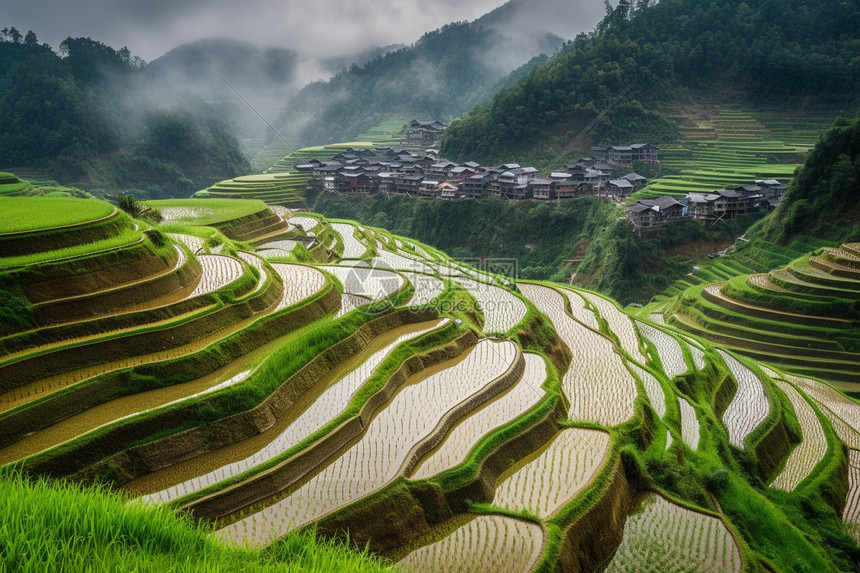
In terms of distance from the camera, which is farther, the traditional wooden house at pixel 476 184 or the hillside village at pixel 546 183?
the traditional wooden house at pixel 476 184

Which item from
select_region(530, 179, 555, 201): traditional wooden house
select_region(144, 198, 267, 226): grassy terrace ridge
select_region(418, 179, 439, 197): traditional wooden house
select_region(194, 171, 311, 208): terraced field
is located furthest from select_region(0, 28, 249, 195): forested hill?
select_region(530, 179, 555, 201): traditional wooden house

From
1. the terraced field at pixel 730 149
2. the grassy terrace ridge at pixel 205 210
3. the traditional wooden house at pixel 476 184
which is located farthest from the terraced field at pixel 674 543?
the traditional wooden house at pixel 476 184

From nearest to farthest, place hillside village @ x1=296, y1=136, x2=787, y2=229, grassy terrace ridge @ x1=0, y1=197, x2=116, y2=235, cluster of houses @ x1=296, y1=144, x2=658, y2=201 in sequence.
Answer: grassy terrace ridge @ x1=0, y1=197, x2=116, y2=235 < hillside village @ x1=296, y1=136, x2=787, y2=229 < cluster of houses @ x1=296, y1=144, x2=658, y2=201

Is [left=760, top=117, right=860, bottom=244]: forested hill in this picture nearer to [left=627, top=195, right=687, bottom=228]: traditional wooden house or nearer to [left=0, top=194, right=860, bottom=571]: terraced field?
[left=627, top=195, right=687, bottom=228]: traditional wooden house

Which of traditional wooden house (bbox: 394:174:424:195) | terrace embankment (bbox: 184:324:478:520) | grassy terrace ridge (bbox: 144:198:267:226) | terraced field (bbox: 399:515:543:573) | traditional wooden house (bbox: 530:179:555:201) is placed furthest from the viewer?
traditional wooden house (bbox: 394:174:424:195)

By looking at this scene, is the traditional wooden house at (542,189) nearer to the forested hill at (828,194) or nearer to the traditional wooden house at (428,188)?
the traditional wooden house at (428,188)

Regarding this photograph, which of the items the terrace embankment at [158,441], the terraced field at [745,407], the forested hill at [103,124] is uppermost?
the forested hill at [103,124]

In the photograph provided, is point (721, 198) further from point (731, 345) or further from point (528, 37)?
point (528, 37)
